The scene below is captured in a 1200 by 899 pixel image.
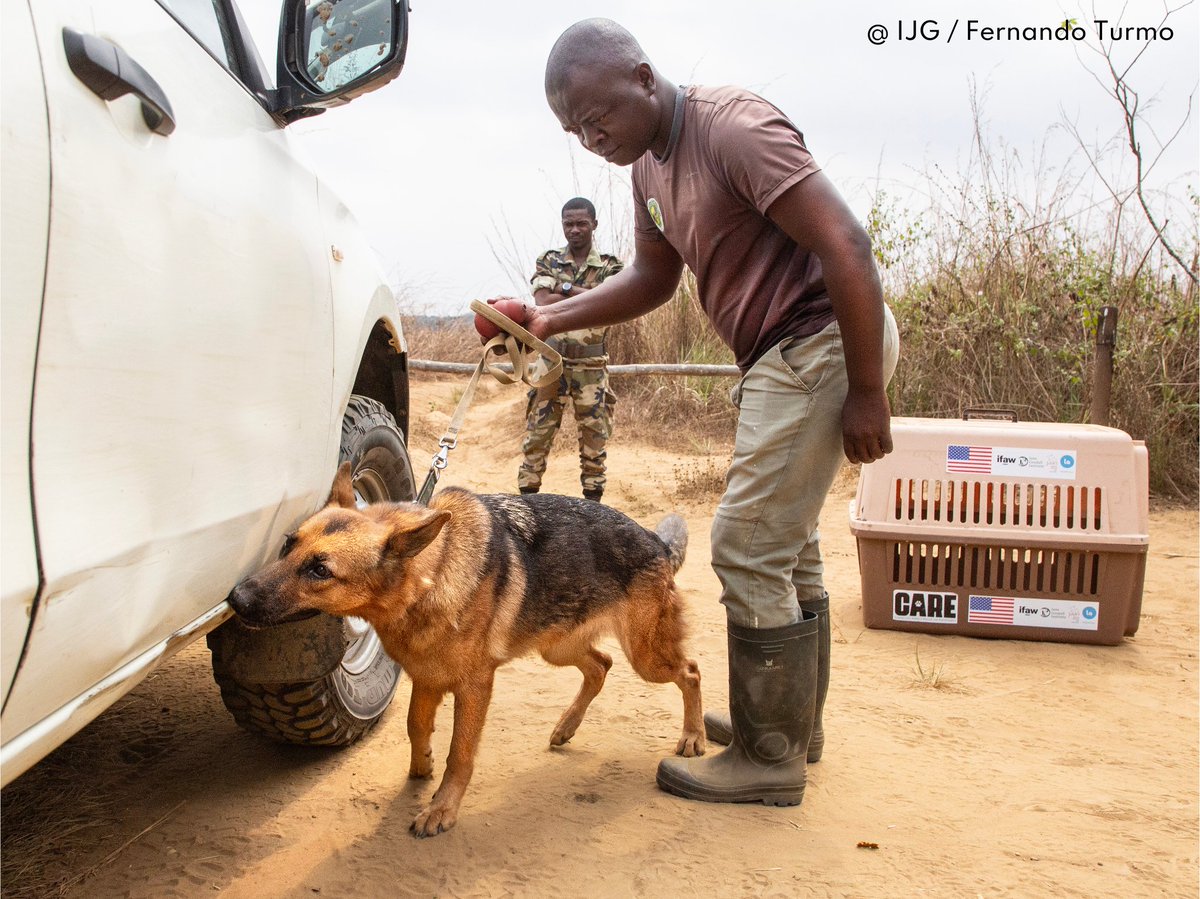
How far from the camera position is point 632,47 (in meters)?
2.73


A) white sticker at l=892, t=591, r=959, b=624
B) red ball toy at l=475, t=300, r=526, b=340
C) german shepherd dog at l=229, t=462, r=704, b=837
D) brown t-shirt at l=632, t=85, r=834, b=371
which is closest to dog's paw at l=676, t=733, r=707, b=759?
german shepherd dog at l=229, t=462, r=704, b=837

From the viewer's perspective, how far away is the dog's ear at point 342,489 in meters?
2.71

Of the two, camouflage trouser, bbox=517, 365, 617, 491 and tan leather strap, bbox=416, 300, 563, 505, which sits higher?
tan leather strap, bbox=416, 300, 563, 505

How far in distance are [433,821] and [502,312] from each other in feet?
5.45

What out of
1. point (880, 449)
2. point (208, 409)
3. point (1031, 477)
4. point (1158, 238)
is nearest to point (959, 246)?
point (1158, 238)

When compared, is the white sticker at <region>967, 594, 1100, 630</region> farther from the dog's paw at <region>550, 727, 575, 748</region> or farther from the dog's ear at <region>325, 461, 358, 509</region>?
the dog's ear at <region>325, 461, 358, 509</region>

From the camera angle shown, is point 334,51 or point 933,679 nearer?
point 334,51

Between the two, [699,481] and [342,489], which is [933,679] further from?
[699,481]

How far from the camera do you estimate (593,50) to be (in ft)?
8.82

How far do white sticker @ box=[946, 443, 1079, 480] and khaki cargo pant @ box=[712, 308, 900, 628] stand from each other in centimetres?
217

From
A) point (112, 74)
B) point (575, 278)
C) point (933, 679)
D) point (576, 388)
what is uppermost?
point (112, 74)

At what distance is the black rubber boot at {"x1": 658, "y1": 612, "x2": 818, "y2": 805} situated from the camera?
9.93 ft

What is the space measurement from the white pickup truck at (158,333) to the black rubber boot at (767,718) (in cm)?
126

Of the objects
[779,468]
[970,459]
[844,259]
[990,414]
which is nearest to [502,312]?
[779,468]
